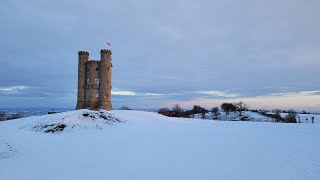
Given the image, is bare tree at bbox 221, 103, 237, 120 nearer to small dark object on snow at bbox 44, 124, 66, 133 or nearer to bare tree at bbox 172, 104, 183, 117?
bare tree at bbox 172, 104, 183, 117

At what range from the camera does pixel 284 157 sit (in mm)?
14172

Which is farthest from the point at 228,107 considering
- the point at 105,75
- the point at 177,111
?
the point at 105,75

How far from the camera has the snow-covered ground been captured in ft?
37.5

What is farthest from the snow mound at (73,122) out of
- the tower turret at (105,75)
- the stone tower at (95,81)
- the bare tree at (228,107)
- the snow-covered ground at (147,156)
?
the bare tree at (228,107)

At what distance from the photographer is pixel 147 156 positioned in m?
14.4

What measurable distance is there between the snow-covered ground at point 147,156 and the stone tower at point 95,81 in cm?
2094

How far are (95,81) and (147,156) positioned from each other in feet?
103

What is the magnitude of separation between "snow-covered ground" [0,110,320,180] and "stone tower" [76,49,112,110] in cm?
2094

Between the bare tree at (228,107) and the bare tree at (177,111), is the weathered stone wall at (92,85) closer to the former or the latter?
the bare tree at (177,111)

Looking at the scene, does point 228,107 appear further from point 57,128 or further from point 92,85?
point 57,128

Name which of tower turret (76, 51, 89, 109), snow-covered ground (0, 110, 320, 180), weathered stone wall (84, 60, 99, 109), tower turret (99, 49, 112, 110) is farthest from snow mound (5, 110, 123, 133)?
tower turret (76, 51, 89, 109)

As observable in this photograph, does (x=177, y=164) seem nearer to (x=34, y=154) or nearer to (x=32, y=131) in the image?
(x=34, y=154)

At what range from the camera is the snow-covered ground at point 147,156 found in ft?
37.5

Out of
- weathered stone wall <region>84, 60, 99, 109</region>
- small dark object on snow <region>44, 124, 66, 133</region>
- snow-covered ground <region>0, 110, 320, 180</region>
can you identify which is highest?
weathered stone wall <region>84, 60, 99, 109</region>
